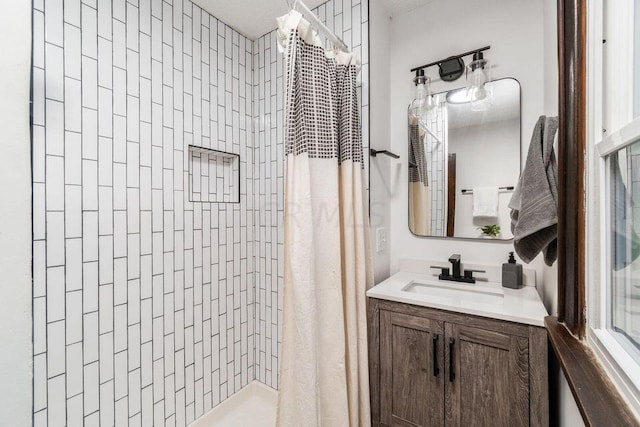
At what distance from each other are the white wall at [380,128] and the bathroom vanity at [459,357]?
38cm

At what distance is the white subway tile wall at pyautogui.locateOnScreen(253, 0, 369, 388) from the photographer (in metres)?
1.89

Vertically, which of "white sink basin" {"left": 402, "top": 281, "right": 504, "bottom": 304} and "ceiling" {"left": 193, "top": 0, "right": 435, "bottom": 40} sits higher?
"ceiling" {"left": 193, "top": 0, "right": 435, "bottom": 40}

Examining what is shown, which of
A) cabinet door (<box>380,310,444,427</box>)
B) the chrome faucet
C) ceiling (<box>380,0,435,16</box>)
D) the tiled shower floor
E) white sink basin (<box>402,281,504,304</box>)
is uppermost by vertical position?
ceiling (<box>380,0,435,16</box>)

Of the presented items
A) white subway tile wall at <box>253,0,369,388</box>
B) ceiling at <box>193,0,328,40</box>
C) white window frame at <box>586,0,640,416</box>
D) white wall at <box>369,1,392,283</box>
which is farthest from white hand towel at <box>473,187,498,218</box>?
ceiling at <box>193,0,328,40</box>

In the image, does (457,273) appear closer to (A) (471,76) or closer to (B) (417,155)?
(B) (417,155)

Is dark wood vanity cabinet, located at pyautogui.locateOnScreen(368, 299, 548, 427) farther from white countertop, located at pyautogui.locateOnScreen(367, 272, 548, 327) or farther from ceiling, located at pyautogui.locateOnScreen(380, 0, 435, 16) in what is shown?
ceiling, located at pyautogui.locateOnScreen(380, 0, 435, 16)

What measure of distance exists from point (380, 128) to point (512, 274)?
1.04 m

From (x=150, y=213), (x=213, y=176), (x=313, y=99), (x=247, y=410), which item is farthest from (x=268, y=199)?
(x=247, y=410)

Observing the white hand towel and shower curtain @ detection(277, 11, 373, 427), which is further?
the white hand towel

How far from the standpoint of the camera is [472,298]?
1.36 m

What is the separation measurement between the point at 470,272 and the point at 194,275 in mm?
1511

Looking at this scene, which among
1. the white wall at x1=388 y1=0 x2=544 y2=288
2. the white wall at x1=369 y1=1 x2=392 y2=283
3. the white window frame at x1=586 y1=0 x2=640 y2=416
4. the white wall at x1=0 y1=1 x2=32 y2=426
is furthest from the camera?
the white wall at x1=369 y1=1 x2=392 y2=283

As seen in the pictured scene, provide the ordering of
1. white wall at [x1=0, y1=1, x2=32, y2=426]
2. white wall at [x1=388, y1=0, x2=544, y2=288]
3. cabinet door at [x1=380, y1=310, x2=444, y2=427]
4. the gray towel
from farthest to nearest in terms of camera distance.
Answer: white wall at [x1=388, y1=0, x2=544, y2=288], cabinet door at [x1=380, y1=310, x2=444, y2=427], the gray towel, white wall at [x1=0, y1=1, x2=32, y2=426]

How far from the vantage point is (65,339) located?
3.80 ft
